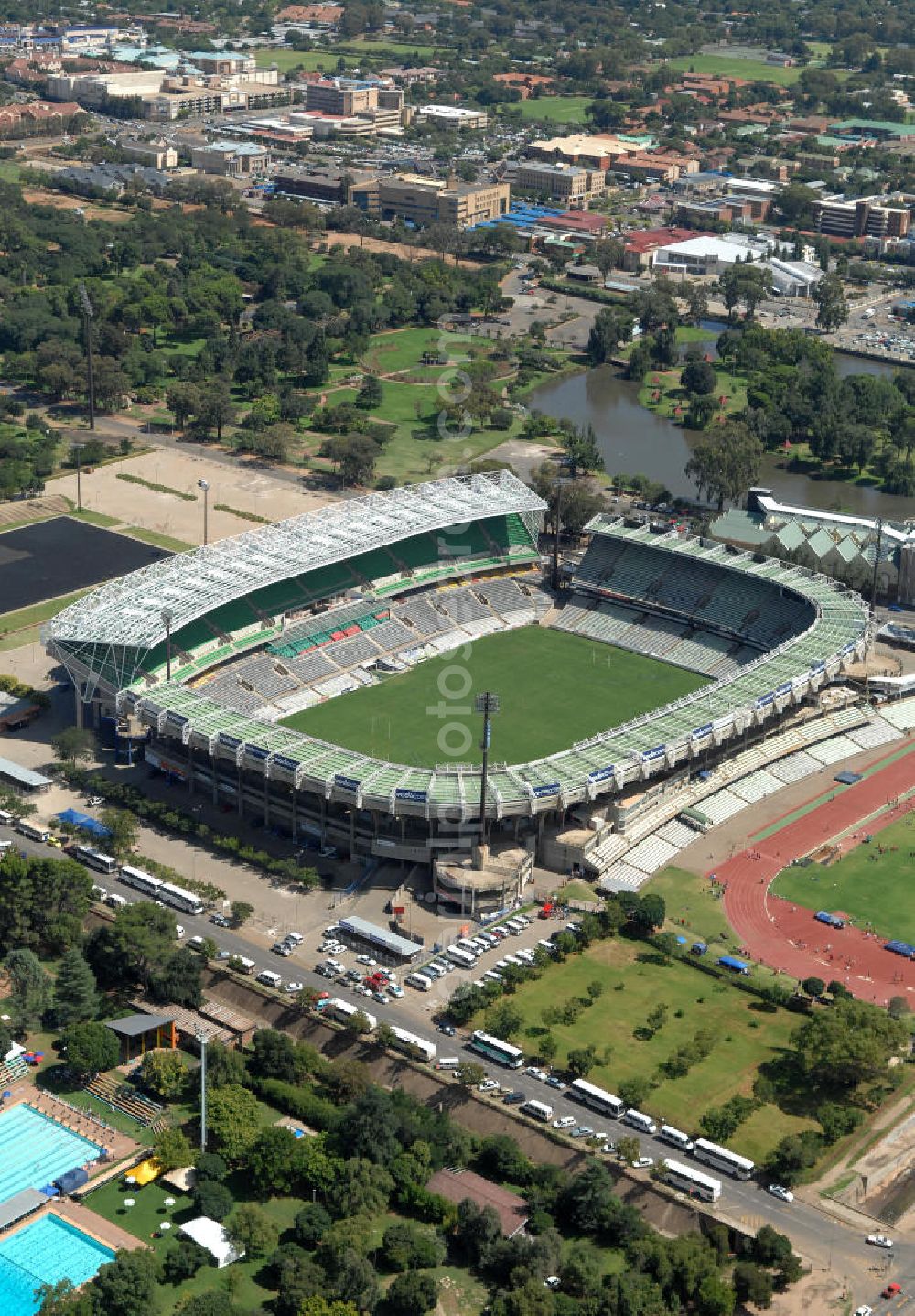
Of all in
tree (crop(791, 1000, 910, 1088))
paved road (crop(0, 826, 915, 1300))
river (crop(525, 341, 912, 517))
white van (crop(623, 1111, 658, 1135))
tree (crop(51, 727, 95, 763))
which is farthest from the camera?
river (crop(525, 341, 912, 517))

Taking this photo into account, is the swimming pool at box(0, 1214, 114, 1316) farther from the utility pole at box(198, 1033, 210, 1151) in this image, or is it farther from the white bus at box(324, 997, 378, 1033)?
the white bus at box(324, 997, 378, 1033)

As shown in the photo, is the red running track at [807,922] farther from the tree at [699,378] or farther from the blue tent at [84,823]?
the tree at [699,378]

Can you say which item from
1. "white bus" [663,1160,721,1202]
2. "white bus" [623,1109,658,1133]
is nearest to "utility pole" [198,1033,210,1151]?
"white bus" [623,1109,658,1133]

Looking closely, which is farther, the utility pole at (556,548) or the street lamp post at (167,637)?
the utility pole at (556,548)

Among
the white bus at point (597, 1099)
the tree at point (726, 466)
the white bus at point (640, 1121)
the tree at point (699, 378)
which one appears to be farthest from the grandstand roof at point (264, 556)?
the tree at point (699, 378)

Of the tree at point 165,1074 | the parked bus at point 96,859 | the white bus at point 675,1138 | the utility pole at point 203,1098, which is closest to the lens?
the utility pole at point 203,1098

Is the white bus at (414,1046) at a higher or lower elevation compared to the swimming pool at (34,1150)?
higher

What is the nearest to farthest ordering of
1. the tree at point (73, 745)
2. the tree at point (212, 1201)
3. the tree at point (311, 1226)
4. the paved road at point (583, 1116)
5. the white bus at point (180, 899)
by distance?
the tree at point (311, 1226), the paved road at point (583, 1116), the tree at point (212, 1201), the white bus at point (180, 899), the tree at point (73, 745)
